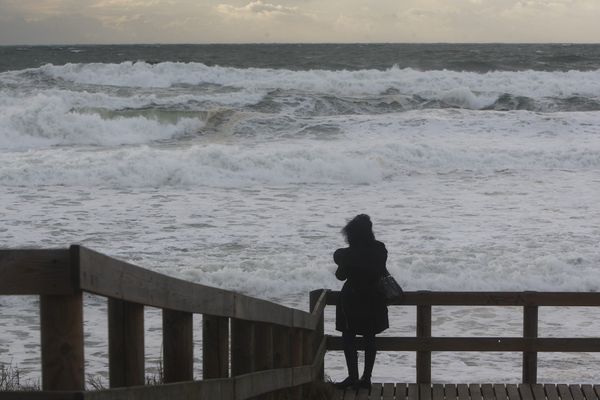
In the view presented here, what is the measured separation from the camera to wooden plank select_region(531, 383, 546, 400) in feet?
18.8

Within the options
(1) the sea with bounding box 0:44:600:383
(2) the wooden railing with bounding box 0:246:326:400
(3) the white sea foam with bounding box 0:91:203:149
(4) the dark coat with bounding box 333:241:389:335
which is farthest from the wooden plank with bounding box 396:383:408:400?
(3) the white sea foam with bounding box 0:91:203:149

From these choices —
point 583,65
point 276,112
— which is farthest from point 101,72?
point 583,65

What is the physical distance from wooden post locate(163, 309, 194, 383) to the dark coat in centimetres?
290

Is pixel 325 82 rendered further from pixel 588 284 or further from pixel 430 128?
pixel 588 284

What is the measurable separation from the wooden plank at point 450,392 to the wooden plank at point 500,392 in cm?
25

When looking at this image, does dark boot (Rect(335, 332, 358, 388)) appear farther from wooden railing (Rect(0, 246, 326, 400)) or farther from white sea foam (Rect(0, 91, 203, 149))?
white sea foam (Rect(0, 91, 203, 149))

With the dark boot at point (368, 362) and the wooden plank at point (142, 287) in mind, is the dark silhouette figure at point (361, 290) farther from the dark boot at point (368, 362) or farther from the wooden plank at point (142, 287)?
the wooden plank at point (142, 287)

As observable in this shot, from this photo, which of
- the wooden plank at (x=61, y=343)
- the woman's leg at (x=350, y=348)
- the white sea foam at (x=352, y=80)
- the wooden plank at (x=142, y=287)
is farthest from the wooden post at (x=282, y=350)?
the white sea foam at (x=352, y=80)

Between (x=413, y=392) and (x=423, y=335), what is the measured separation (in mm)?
375

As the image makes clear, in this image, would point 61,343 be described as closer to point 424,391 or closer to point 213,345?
point 213,345

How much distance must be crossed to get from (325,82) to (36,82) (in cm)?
1338

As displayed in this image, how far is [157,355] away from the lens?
8172mm

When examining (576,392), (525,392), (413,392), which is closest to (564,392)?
(576,392)

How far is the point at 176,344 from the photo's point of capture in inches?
125
